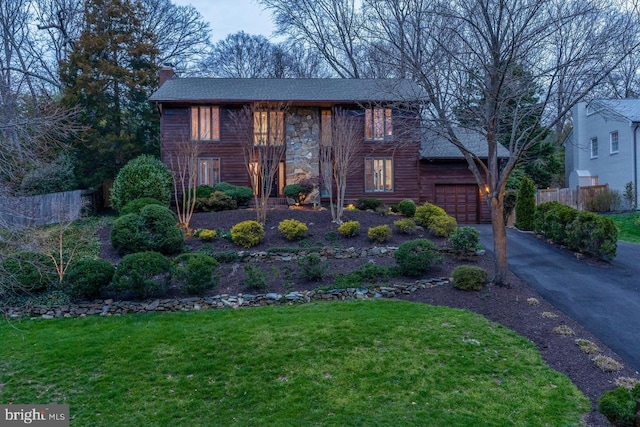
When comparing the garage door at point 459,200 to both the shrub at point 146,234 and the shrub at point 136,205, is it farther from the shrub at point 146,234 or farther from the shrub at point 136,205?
the shrub at point 146,234

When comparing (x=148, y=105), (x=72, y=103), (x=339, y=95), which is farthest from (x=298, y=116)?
(x=72, y=103)

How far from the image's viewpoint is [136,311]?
7898 mm

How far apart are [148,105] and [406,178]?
1359cm

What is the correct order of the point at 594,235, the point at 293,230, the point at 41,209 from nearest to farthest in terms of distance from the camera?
the point at 594,235 → the point at 293,230 → the point at 41,209

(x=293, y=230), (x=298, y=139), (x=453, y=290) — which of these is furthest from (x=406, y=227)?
(x=298, y=139)

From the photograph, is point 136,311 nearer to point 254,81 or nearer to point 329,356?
point 329,356

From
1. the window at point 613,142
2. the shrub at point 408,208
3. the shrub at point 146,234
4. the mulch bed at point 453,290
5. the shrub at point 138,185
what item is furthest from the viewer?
the window at point 613,142

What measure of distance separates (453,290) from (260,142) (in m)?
8.74

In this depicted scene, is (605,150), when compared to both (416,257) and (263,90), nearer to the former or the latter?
(263,90)

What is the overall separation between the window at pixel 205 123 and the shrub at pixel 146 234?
828 centimetres

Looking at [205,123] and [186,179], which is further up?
[205,123]

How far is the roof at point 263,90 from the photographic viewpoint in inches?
709

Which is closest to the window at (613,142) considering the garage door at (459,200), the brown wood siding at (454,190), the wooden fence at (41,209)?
the brown wood siding at (454,190)

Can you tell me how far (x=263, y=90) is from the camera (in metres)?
19.3
